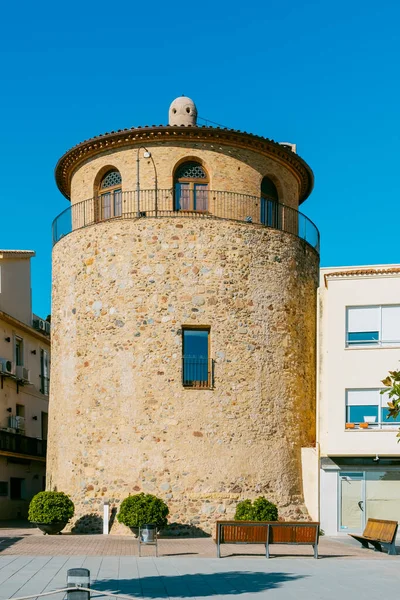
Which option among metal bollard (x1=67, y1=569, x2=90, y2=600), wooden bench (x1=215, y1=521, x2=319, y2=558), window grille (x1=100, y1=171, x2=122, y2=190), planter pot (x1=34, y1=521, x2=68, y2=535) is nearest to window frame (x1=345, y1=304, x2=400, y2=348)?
window grille (x1=100, y1=171, x2=122, y2=190)

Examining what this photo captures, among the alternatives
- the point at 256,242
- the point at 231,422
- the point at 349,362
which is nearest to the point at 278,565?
the point at 231,422

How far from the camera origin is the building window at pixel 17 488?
34625mm

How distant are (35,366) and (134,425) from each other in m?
14.5

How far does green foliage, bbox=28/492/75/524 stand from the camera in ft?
80.1

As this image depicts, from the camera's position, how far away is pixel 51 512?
2439 centimetres

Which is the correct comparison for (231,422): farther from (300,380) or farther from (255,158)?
(255,158)

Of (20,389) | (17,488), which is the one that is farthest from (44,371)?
(17,488)

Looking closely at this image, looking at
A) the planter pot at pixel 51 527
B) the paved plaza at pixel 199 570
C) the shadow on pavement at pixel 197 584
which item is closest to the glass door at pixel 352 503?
the paved plaza at pixel 199 570

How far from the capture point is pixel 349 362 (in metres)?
26.7

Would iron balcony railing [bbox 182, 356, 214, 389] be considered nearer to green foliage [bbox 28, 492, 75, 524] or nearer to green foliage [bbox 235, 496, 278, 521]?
green foliage [bbox 235, 496, 278, 521]

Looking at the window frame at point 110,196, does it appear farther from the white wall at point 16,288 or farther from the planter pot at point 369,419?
the planter pot at point 369,419

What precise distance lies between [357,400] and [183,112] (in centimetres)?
1208

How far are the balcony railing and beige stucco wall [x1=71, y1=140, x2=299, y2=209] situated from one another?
1075 centimetres

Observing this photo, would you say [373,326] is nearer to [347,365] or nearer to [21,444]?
[347,365]
